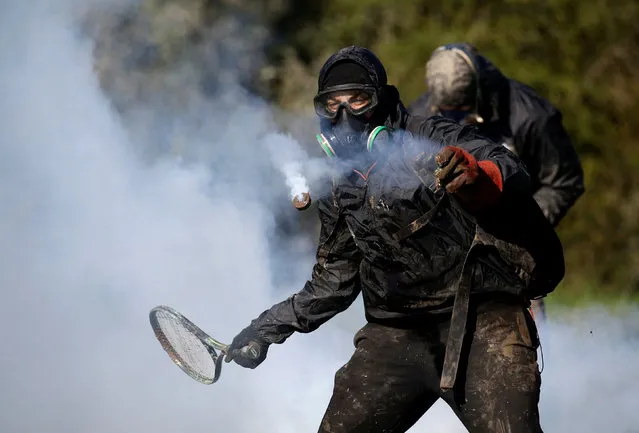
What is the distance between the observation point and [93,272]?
23.1 feet

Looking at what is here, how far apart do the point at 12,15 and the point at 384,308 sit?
3251mm

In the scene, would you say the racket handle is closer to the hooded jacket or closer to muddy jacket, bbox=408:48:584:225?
the hooded jacket

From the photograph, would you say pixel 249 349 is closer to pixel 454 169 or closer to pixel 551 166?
pixel 454 169

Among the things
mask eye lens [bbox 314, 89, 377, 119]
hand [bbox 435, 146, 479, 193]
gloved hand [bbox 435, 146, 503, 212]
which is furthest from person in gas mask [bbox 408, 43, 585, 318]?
hand [bbox 435, 146, 479, 193]

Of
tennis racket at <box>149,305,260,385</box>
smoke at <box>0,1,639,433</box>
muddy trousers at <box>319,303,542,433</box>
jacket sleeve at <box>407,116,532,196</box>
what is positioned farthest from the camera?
smoke at <box>0,1,639,433</box>

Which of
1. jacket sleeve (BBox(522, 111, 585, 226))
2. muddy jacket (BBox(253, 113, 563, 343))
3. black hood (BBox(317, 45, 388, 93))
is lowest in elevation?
muddy jacket (BBox(253, 113, 563, 343))

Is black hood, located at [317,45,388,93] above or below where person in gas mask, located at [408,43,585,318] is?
below

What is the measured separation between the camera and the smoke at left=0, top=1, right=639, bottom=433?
6.68 metres

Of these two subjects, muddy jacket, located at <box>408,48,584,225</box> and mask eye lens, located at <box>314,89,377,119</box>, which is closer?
mask eye lens, located at <box>314,89,377,119</box>

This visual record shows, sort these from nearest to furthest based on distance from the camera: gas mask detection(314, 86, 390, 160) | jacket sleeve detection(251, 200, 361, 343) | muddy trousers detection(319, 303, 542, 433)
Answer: muddy trousers detection(319, 303, 542, 433) → gas mask detection(314, 86, 390, 160) → jacket sleeve detection(251, 200, 361, 343)

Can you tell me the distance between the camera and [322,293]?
480 cm

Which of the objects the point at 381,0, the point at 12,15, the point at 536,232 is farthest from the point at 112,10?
the point at 536,232

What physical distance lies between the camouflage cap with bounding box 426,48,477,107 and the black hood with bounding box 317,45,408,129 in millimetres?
3249

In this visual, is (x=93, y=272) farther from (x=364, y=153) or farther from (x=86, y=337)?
(x=364, y=153)
